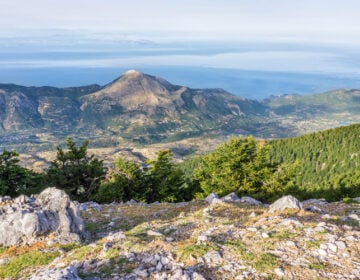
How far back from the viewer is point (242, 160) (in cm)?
6488

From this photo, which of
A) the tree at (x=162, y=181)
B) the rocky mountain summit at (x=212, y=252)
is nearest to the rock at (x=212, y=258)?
the rocky mountain summit at (x=212, y=252)

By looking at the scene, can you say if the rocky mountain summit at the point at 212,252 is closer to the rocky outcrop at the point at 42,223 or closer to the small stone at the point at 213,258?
the small stone at the point at 213,258

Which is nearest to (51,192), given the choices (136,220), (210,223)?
(136,220)

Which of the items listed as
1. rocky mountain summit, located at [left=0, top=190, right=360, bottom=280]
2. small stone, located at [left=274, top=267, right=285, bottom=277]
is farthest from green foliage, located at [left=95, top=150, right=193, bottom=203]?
small stone, located at [left=274, top=267, right=285, bottom=277]

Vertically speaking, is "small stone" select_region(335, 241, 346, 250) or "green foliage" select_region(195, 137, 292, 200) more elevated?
"small stone" select_region(335, 241, 346, 250)

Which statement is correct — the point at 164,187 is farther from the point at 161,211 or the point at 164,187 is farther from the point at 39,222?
the point at 39,222

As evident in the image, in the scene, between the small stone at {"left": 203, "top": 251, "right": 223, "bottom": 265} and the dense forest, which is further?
the dense forest

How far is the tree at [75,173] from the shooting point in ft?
212

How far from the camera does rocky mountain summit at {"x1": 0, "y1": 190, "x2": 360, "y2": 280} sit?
16453 mm

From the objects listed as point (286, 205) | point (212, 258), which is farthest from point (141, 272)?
point (286, 205)

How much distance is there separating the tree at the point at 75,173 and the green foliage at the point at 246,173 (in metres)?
21.4

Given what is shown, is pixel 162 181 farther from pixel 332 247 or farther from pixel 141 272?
pixel 141 272

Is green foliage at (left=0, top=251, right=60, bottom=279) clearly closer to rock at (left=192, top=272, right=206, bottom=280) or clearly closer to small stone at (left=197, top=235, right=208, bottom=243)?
small stone at (left=197, top=235, right=208, bottom=243)

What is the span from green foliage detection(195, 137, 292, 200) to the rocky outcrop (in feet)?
118
